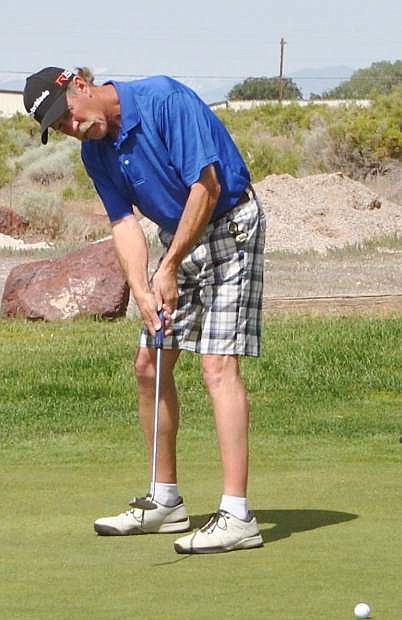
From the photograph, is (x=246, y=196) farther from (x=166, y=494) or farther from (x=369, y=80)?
(x=369, y=80)

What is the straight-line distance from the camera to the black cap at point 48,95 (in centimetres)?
519

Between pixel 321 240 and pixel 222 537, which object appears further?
pixel 321 240

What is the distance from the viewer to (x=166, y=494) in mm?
5629

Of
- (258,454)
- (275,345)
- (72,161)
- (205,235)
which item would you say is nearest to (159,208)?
(205,235)

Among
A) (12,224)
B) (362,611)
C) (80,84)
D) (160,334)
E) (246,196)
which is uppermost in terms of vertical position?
(80,84)

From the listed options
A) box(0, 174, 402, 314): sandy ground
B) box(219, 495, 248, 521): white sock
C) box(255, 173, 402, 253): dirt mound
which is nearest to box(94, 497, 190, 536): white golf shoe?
box(219, 495, 248, 521): white sock

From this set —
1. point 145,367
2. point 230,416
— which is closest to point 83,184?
point 145,367

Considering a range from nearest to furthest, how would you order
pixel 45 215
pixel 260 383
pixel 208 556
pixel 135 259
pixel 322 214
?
pixel 208 556
pixel 135 259
pixel 260 383
pixel 322 214
pixel 45 215

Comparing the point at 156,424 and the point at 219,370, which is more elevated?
the point at 219,370

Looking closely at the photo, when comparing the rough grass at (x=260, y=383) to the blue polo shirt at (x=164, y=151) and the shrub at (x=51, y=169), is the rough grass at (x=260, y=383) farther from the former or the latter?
the shrub at (x=51, y=169)

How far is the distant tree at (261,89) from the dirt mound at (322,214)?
262 ft

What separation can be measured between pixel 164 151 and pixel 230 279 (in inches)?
20.8

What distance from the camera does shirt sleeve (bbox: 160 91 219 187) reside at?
16.9 ft

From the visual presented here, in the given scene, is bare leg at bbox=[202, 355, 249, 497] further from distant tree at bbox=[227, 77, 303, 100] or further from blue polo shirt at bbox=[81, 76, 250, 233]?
distant tree at bbox=[227, 77, 303, 100]
